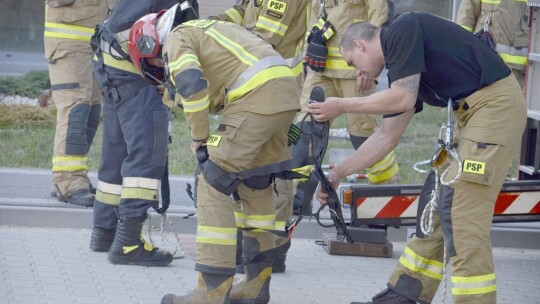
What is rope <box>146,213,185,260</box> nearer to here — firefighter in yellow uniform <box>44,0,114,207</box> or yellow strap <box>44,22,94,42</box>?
firefighter in yellow uniform <box>44,0,114,207</box>

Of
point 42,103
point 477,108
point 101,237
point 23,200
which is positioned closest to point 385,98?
point 477,108

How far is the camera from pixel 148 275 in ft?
22.2

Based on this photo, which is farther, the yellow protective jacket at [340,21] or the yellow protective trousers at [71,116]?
the yellow protective trousers at [71,116]

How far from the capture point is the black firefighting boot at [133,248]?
6.86 meters

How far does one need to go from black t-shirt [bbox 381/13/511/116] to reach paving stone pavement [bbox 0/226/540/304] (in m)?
1.64

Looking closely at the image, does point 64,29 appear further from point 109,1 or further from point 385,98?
point 385,98

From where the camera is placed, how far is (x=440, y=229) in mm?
5789

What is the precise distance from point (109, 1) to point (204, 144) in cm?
321

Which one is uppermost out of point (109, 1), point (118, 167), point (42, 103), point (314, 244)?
point (109, 1)

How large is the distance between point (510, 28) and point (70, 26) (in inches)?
134

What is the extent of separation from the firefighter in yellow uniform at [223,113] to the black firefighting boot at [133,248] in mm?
993

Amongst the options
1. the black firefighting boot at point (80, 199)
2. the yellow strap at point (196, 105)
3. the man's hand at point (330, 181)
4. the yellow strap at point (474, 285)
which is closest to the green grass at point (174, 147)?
the black firefighting boot at point (80, 199)

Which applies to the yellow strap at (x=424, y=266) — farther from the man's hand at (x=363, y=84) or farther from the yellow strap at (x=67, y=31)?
the yellow strap at (x=67, y=31)

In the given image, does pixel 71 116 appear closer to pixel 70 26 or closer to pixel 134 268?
pixel 70 26
